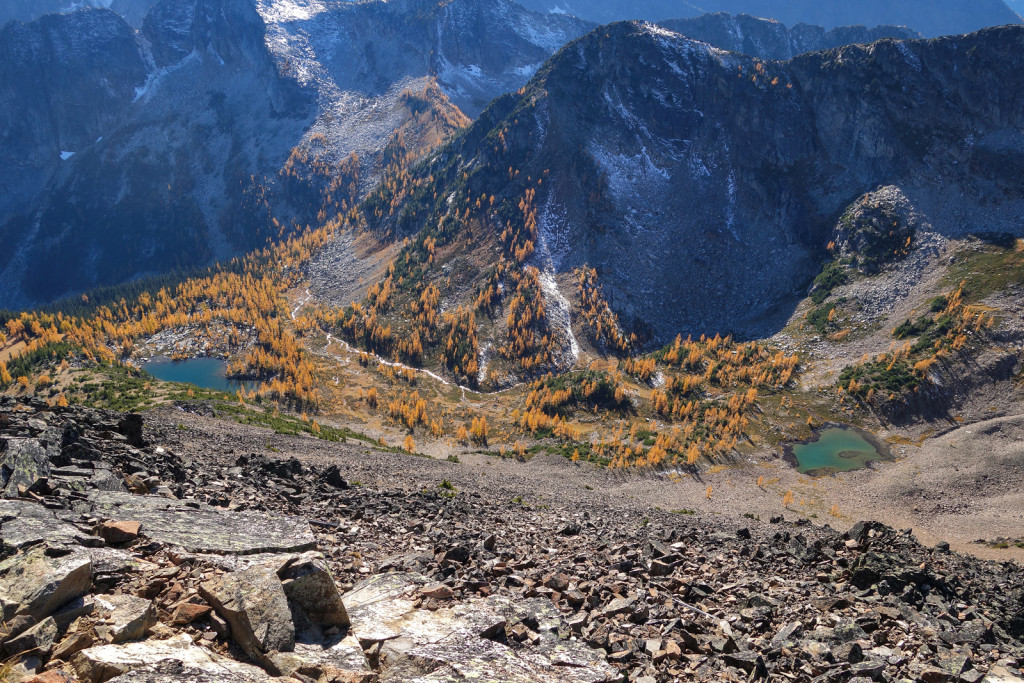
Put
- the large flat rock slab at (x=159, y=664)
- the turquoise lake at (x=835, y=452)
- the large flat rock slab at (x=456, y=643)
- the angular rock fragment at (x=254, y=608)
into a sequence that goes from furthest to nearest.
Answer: the turquoise lake at (x=835, y=452) → the large flat rock slab at (x=456, y=643) → the angular rock fragment at (x=254, y=608) → the large flat rock slab at (x=159, y=664)

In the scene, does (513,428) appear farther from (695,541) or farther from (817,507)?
(695,541)

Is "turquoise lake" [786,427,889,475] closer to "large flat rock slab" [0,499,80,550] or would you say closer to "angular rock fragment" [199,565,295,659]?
"angular rock fragment" [199,565,295,659]

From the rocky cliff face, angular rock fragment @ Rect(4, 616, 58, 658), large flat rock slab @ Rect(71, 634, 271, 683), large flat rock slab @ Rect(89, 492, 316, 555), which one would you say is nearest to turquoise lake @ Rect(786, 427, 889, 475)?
the rocky cliff face

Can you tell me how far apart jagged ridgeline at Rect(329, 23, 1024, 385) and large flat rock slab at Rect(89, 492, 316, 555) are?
13030 cm

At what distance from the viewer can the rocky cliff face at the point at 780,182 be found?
168250mm

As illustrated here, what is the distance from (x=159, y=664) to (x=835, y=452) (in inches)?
5081

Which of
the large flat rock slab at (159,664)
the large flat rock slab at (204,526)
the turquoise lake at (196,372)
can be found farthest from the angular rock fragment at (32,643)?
the turquoise lake at (196,372)

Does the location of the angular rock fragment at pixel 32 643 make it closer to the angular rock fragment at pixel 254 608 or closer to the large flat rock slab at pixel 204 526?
the angular rock fragment at pixel 254 608

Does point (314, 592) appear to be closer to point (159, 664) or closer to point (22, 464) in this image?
point (159, 664)

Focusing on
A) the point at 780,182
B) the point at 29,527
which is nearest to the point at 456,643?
the point at 29,527

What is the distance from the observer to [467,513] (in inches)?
1485

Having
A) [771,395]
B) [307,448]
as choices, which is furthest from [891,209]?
[307,448]

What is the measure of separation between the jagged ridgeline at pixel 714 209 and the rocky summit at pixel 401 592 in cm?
12052

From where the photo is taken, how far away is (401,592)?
60.0 ft
